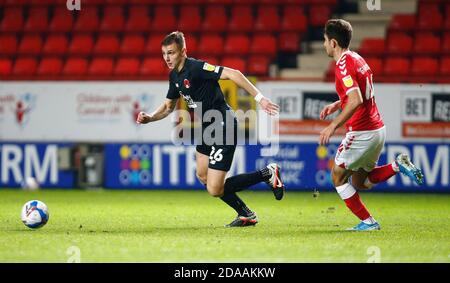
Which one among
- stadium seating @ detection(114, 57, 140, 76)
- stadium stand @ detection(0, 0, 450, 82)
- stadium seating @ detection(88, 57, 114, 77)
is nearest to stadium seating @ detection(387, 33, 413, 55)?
stadium stand @ detection(0, 0, 450, 82)

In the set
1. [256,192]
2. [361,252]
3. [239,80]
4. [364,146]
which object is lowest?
[256,192]

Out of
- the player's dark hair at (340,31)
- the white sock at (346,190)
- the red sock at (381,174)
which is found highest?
the player's dark hair at (340,31)

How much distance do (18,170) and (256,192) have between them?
13.2 feet

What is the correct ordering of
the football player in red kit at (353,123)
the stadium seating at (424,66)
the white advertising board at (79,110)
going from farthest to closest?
the white advertising board at (79,110) → the stadium seating at (424,66) → the football player in red kit at (353,123)

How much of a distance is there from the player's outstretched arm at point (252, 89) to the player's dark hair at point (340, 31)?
0.88 metres

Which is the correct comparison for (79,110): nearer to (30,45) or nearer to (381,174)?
(30,45)

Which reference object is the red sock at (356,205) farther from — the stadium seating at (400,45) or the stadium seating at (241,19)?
the stadium seating at (241,19)

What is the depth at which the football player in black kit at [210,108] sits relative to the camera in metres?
8.95

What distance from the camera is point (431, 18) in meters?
16.4

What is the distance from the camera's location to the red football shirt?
27.6ft

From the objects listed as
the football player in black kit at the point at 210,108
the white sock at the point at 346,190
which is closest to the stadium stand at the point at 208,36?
the football player in black kit at the point at 210,108

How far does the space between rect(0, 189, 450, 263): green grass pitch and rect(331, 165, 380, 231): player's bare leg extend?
0.57 feet

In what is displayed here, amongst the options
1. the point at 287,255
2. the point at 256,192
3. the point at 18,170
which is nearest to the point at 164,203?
the point at 256,192

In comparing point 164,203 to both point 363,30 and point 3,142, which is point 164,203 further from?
point 363,30
